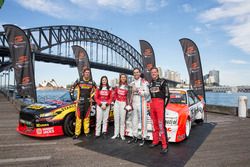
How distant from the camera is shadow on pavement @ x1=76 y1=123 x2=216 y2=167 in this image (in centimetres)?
388

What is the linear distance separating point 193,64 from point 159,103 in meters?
9.55

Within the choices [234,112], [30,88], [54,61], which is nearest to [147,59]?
[234,112]

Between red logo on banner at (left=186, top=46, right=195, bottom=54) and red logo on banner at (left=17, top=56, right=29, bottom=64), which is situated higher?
red logo on banner at (left=186, top=46, right=195, bottom=54)

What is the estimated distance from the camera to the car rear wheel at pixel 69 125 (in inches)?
216

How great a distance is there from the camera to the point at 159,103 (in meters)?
4.48

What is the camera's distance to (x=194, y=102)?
6.84 meters

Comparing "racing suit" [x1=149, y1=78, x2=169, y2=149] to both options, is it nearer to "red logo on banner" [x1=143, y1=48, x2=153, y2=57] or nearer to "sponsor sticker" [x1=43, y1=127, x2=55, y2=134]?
"sponsor sticker" [x1=43, y1=127, x2=55, y2=134]

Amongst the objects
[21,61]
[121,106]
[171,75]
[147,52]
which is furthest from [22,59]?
[171,75]

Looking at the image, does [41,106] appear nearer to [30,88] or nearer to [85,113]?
[85,113]

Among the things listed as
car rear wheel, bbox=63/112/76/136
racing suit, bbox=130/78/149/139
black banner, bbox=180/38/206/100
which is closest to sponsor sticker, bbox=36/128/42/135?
car rear wheel, bbox=63/112/76/136

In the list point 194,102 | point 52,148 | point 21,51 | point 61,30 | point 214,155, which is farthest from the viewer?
point 61,30

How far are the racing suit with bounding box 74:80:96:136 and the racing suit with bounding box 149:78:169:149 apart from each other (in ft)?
5.88

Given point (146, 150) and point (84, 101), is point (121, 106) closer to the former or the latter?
point (84, 101)

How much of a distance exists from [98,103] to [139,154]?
182 centimetres
